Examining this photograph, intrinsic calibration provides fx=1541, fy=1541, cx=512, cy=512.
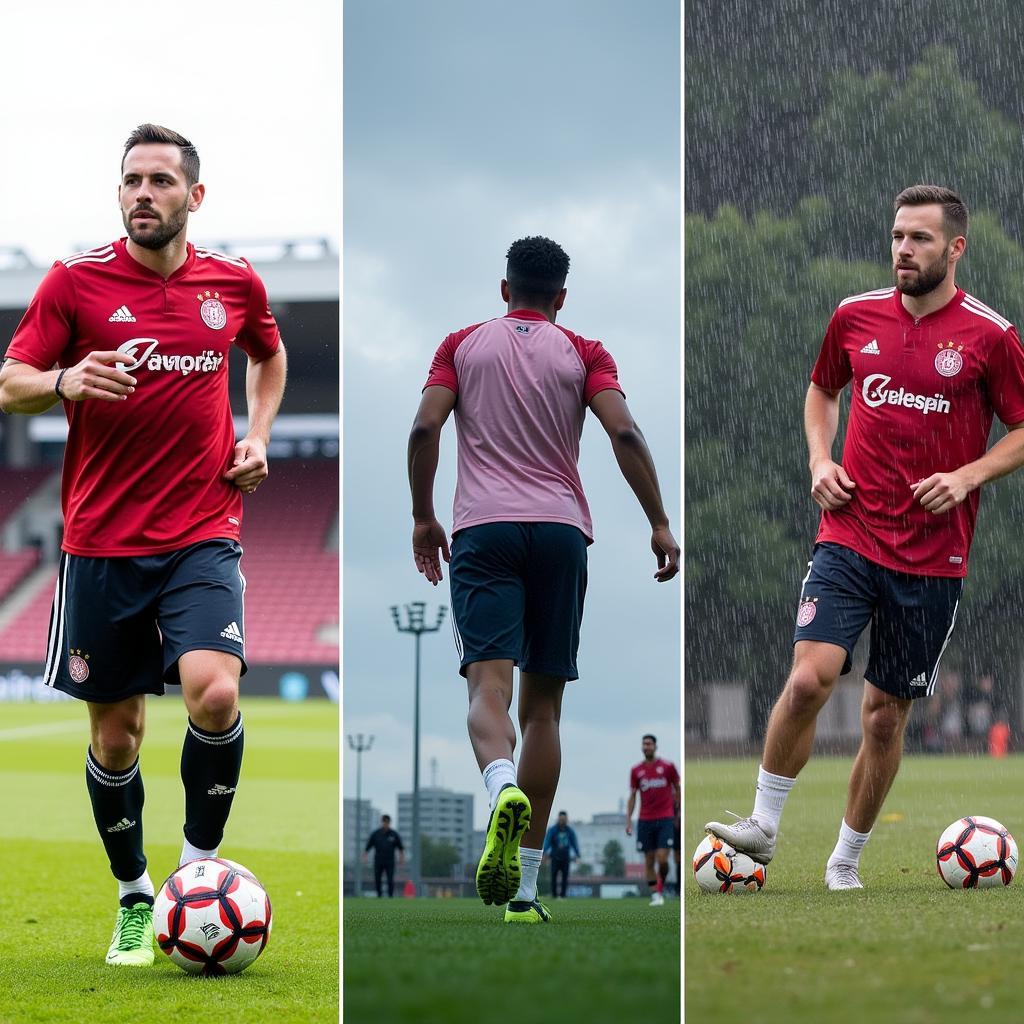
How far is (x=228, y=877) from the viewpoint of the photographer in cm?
471

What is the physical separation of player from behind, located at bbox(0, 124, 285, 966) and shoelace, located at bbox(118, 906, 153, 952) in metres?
0.02

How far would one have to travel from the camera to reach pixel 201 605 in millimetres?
4699

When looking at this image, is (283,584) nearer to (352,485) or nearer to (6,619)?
(6,619)

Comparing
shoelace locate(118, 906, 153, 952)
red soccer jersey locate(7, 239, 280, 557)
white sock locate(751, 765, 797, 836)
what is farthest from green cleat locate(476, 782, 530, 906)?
white sock locate(751, 765, 797, 836)

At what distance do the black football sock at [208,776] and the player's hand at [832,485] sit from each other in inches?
90.2

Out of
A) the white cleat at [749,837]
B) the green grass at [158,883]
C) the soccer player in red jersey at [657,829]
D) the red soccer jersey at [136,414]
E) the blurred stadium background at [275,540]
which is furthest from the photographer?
the blurred stadium background at [275,540]

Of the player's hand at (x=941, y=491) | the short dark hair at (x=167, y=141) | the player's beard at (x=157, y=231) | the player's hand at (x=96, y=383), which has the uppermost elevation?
the short dark hair at (x=167, y=141)

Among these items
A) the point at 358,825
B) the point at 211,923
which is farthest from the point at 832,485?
the point at 211,923

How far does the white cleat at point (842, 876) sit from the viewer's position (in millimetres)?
5926

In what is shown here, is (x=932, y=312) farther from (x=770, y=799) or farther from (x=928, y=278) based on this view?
(x=770, y=799)

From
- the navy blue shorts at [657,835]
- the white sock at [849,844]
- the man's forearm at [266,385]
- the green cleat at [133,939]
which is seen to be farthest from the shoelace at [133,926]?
the navy blue shorts at [657,835]

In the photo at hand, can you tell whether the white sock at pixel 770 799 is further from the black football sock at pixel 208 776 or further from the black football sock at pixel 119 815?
the black football sock at pixel 119 815

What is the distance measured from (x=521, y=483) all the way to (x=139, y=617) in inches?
49.8

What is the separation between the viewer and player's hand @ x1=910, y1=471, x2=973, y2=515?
5312 millimetres
